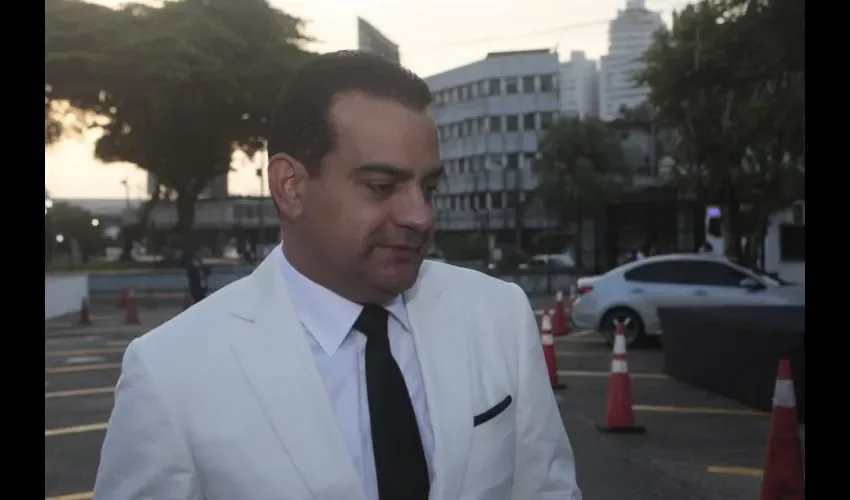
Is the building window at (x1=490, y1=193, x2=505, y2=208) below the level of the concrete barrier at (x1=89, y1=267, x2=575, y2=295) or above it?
above

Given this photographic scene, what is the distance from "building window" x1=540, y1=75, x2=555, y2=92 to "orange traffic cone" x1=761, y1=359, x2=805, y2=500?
74.8 meters

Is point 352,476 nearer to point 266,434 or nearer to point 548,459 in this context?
point 266,434

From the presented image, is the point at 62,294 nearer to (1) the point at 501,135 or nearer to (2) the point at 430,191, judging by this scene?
(2) the point at 430,191

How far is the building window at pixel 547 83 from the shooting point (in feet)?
262

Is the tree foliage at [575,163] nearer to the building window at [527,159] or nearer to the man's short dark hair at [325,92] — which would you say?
the building window at [527,159]

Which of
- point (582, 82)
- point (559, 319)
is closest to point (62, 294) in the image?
point (559, 319)

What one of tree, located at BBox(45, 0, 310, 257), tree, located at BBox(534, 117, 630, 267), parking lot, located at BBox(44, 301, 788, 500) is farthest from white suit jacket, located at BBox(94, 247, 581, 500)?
tree, located at BBox(534, 117, 630, 267)

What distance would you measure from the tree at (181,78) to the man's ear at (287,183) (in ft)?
119

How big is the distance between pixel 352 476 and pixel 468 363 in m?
0.36

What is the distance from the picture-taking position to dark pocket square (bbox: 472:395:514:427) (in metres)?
2.02

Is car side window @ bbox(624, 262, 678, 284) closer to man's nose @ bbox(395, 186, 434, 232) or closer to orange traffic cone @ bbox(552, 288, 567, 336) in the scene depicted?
orange traffic cone @ bbox(552, 288, 567, 336)

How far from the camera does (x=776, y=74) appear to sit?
12.7 meters
